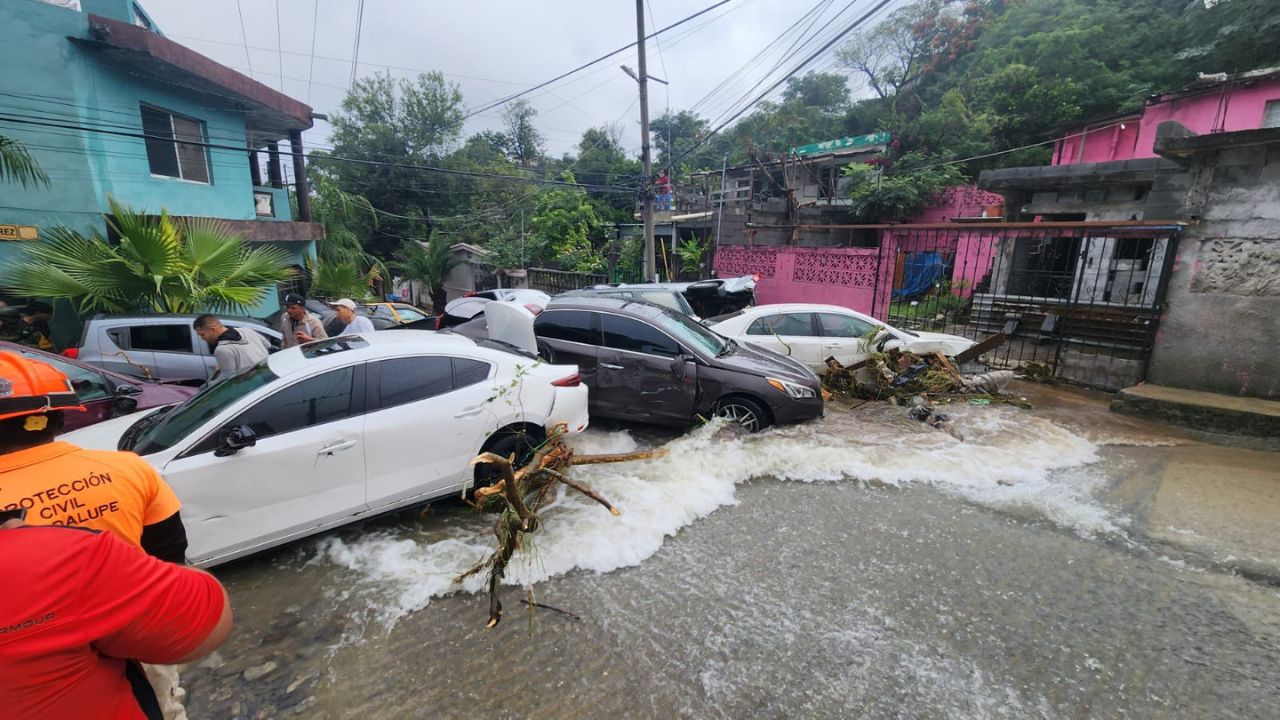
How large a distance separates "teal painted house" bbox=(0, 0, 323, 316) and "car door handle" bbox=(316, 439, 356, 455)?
7.95m

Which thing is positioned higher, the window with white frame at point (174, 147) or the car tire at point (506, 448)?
the window with white frame at point (174, 147)

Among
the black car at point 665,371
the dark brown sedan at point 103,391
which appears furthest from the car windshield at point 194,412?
the black car at point 665,371

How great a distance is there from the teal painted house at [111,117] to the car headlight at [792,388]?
9626mm

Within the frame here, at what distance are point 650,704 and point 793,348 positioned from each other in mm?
5978

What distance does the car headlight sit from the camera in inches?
226

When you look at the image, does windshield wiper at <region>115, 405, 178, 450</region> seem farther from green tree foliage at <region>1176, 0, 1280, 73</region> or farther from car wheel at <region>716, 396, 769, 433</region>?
green tree foliage at <region>1176, 0, 1280, 73</region>

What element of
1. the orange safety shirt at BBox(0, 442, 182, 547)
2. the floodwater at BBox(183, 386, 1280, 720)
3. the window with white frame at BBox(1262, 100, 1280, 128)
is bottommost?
the floodwater at BBox(183, 386, 1280, 720)

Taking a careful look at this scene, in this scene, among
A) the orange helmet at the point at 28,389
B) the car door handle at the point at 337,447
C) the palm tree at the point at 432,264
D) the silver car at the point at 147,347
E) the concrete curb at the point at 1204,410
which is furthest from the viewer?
the palm tree at the point at 432,264

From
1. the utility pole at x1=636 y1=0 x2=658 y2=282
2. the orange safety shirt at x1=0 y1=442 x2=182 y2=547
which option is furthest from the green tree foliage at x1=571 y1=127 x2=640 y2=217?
the orange safety shirt at x1=0 y1=442 x2=182 y2=547

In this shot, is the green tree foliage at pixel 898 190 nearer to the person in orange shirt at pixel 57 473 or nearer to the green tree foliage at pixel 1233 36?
the green tree foliage at pixel 1233 36

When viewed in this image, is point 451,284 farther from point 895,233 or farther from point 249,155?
point 895,233

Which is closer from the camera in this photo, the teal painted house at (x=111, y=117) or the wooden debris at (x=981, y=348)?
the wooden debris at (x=981, y=348)

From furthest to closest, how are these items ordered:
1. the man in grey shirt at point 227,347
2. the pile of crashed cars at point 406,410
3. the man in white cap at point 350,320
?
the man in white cap at point 350,320, the man in grey shirt at point 227,347, the pile of crashed cars at point 406,410

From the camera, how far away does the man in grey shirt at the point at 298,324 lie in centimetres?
643
